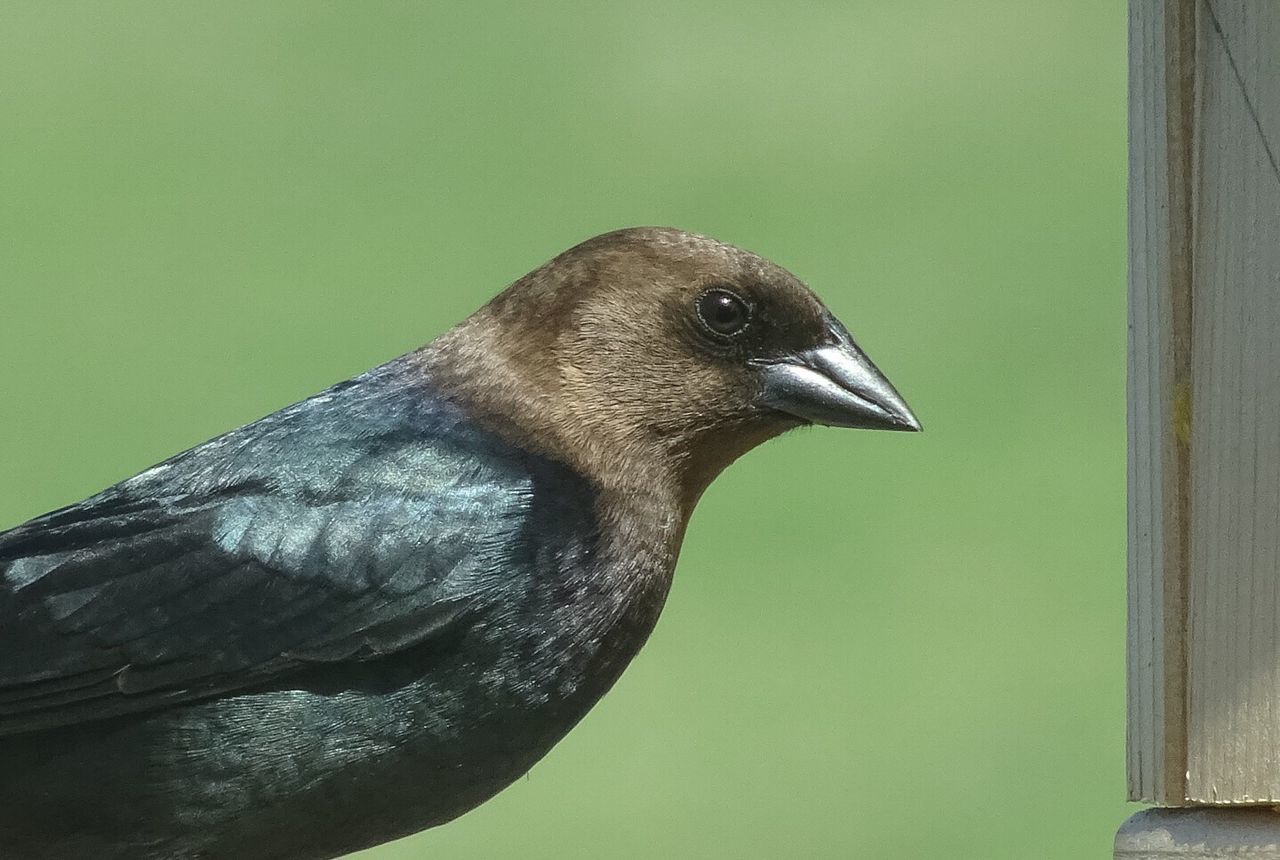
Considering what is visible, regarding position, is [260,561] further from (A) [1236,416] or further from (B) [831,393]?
(A) [1236,416]

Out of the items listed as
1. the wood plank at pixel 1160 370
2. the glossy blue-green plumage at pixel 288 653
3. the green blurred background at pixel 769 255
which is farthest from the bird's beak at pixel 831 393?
the green blurred background at pixel 769 255

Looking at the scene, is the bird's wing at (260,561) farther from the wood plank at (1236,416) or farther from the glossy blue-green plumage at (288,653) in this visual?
the wood plank at (1236,416)

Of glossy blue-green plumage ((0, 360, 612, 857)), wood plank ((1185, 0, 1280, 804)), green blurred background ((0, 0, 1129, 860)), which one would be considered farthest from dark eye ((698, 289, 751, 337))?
green blurred background ((0, 0, 1129, 860))

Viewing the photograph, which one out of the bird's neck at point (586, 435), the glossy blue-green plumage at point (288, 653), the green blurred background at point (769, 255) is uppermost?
the green blurred background at point (769, 255)

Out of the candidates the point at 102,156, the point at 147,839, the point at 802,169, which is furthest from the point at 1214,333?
the point at 102,156

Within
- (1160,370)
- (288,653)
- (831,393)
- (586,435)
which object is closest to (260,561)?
(288,653)

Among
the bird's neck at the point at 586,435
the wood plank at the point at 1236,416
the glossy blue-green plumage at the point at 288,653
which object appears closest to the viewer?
the wood plank at the point at 1236,416

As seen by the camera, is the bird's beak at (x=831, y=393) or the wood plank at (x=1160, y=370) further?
the bird's beak at (x=831, y=393)

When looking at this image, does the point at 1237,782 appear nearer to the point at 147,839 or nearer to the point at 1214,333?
the point at 1214,333
